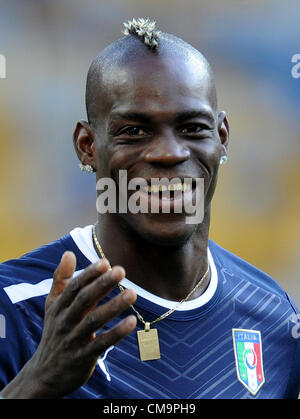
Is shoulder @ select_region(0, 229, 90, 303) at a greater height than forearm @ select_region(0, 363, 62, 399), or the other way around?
shoulder @ select_region(0, 229, 90, 303)

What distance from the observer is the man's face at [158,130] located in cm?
270

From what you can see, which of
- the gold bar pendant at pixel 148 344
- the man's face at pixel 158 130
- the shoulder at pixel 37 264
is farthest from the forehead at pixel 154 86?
the gold bar pendant at pixel 148 344

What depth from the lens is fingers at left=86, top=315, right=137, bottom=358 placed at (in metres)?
1.95

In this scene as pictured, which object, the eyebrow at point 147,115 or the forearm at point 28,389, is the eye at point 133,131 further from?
the forearm at point 28,389

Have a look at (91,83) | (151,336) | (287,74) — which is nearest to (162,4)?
(287,74)

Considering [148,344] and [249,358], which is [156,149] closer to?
[148,344]

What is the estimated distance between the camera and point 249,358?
2.96 m

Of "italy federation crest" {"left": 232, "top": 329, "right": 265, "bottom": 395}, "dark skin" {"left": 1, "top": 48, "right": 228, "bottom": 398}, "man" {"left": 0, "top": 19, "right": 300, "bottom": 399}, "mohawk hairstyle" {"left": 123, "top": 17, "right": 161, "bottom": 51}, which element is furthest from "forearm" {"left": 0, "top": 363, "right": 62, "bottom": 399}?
"mohawk hairstyle" {"left": 123, "top": 17, "right": 161, "bottom": 51}

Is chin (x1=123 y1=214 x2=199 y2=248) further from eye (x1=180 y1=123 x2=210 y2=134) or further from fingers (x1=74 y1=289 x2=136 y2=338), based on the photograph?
fingers (x1=74 y1=289 x2=136 y2=338)

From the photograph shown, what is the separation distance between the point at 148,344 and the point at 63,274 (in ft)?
2.51

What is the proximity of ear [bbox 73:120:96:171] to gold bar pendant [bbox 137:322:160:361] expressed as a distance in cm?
70

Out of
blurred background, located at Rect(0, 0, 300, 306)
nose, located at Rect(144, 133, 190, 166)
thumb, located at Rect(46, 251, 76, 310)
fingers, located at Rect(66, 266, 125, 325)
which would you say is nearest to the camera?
fingers, located at Rect(66, 266, 125, 325)

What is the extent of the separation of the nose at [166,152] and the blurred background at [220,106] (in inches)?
179
